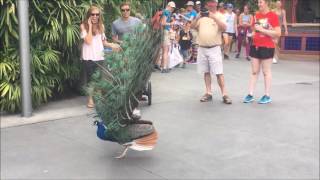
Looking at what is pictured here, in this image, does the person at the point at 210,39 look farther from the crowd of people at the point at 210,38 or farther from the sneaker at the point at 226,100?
the sneaker at the point at 226,100

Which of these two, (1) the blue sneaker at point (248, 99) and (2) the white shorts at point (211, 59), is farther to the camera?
(1) the blue sneaker at point (248, 99)

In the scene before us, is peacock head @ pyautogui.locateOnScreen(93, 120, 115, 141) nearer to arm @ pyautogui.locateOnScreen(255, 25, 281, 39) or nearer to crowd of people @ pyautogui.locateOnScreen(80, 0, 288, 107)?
crowd of people @ pyautogui.locateOnScreen(80, 0, 288, 107)

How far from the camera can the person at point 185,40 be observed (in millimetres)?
13758

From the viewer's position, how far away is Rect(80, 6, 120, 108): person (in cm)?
777

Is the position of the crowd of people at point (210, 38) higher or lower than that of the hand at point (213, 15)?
lower

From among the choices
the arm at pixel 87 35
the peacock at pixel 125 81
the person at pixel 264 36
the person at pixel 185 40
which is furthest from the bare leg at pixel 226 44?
the peacock at pixel 125 81

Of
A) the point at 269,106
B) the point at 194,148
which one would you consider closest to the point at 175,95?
the point at 269,106

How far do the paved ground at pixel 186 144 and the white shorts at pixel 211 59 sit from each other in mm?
621

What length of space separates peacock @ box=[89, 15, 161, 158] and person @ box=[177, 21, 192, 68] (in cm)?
857

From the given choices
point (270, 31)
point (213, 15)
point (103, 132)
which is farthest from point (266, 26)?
point (103, 132)

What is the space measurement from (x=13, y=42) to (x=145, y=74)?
11.8 ft

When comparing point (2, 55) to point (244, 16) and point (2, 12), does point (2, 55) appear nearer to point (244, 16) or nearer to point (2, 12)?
point (2, 12)

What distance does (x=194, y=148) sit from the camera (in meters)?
6.15

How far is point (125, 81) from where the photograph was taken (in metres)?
4.86
